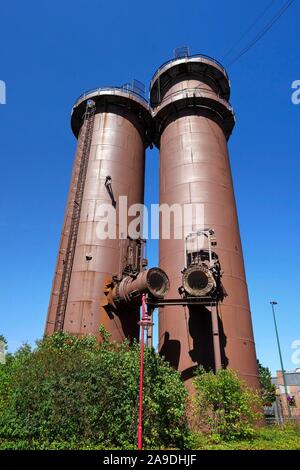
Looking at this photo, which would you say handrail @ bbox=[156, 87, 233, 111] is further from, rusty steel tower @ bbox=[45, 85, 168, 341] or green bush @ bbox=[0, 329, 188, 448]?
green bush @ bbox=[0, 329, 188, 448]

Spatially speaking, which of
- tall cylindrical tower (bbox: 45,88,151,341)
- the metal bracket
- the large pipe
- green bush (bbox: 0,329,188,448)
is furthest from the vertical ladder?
green bush (bbox: 0,329,188,448)

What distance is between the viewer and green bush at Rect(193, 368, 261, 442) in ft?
46.3

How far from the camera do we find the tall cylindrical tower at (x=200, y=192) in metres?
20.7

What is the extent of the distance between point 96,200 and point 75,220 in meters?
2.14

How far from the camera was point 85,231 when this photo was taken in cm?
2475

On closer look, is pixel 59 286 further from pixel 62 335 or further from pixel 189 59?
pixel 189 59

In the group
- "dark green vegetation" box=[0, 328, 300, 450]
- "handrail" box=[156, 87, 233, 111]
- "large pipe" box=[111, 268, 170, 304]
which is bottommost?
"dark green vegetation" box=[0, 328, 300, 450]

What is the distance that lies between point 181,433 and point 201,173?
18.0m

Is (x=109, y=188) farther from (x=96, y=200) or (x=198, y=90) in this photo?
(x=198, y=90)

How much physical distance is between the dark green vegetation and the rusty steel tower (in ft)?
22.2

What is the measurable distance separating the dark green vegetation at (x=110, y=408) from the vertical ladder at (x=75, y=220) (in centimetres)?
782

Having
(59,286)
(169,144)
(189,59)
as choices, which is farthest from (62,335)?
(189,59)

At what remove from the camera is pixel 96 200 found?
2566cm

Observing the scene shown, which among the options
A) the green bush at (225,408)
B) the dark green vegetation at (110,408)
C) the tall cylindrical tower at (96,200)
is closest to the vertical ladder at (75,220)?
the tall cylindrical tower at (96,200)
